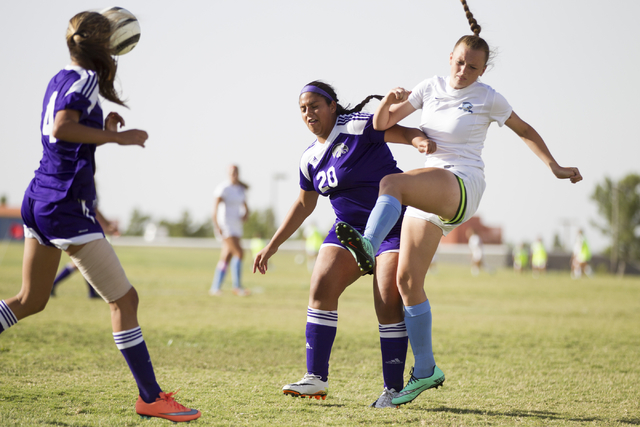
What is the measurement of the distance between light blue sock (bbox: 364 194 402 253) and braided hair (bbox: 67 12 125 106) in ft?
5.24

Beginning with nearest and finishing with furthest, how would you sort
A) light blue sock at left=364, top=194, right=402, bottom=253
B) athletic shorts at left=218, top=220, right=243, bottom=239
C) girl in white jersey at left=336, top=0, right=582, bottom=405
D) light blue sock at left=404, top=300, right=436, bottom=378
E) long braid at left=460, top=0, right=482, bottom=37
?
light blue sock at left=364, top=194, right=402, bottom=253
girl in white jersey at left=336, top=0, right=582, bottom=405
light blue sock at left=404, top=300, right=436, bottom=378
long braid at left=460, top=0, right=482, bottom=37
athletic shorts at left=218, top=220, right=243, bottom=239

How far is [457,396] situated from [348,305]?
21.1 ft

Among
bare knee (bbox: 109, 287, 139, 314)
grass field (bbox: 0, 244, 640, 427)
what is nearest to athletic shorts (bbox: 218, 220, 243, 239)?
grass field (bbox: 0, 244, 640, 427)

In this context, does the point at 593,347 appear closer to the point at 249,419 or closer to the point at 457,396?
the point at 457,396

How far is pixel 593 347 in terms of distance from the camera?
6.45 metres

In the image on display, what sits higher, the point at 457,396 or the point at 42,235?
the point at 42,235

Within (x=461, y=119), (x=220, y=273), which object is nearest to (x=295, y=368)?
(x=461, y=119)

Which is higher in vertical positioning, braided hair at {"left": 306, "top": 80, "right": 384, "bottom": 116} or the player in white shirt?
braided hair at {"left": 306, "top": 80, "right": 384, "bottom": 116}

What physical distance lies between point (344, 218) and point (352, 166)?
38 centimetres

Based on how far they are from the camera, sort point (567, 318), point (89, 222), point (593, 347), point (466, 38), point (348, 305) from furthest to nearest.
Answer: point (348, 305) → point (567, 318) → point (593, 347) → point (466, 38) → point (89, 222)

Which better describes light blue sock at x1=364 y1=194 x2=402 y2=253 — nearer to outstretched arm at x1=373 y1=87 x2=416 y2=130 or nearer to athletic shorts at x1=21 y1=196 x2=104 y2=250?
outstretched arm at x1=373 y1=87 x2=416 y2=130

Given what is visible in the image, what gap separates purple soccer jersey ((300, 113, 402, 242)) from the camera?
152 inches

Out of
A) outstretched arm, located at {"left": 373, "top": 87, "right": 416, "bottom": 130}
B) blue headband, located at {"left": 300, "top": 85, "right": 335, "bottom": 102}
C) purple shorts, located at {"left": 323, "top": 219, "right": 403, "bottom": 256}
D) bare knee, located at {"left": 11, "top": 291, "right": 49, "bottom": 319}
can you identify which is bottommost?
bare knee, located at {"left": 11, "top": 291, "right": 49, "bottom": 319}

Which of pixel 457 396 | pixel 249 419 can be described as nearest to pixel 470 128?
pixel 457 396
